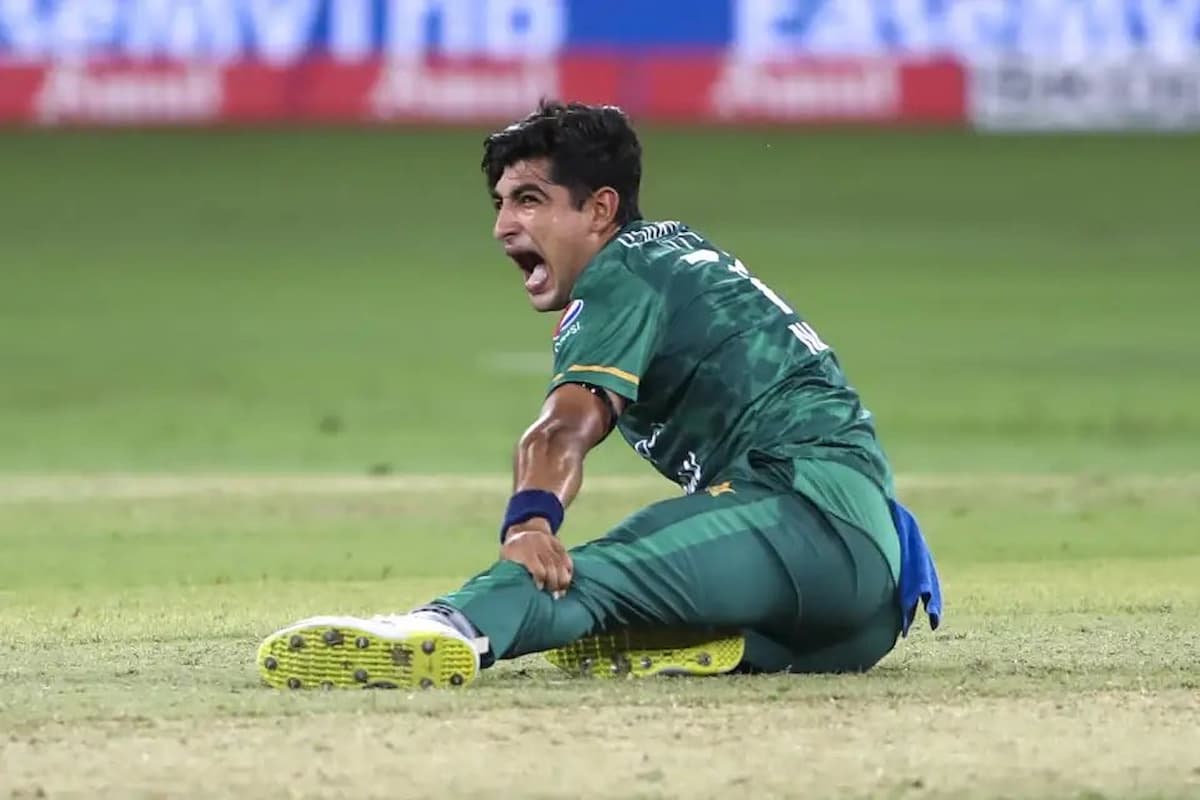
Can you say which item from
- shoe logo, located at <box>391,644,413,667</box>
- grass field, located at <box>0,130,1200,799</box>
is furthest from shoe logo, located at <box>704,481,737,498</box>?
shoe logo, located at <box>391,644,413,667</box>

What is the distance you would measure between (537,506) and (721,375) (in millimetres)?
679

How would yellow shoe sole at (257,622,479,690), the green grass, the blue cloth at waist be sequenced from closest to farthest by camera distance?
1. yellow shoe sole at (257,622,479,690)
2. the blue cloth at waist
3. the green grass

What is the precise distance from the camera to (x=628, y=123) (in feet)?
21.7

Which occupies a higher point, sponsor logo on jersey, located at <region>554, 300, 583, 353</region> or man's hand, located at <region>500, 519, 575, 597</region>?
sponsor logo on jersey, located at <region>554, 300, 583, 353</region>

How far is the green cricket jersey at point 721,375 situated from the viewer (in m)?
6.30

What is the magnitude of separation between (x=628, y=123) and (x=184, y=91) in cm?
1835

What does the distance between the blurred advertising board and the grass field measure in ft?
3.53

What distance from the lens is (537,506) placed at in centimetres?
596

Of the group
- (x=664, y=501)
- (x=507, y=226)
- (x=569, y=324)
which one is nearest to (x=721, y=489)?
(x=664, y=501)

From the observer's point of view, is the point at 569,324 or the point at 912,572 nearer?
the point at 569,324

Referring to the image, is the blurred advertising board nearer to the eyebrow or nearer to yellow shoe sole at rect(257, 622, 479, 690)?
the eyebrow

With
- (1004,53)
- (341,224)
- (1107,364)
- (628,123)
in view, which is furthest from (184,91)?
(628,123)

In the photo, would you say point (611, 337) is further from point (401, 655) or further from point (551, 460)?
point (401, 655)

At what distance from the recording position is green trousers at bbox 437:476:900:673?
6.17 metres
